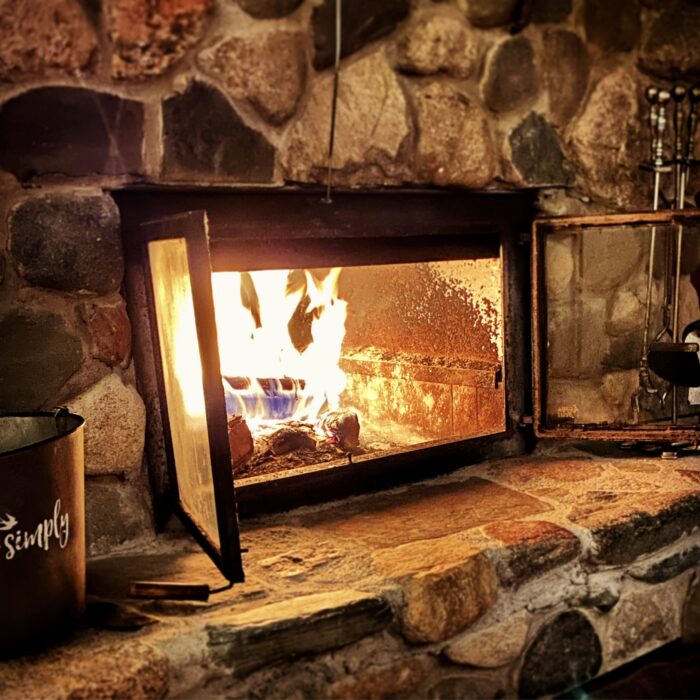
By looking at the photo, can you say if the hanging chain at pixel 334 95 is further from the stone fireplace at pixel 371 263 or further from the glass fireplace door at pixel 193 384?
the glass fireplace door at pixel 193 384

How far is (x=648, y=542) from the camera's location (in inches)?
64.8

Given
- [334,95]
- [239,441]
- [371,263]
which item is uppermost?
[334,95]

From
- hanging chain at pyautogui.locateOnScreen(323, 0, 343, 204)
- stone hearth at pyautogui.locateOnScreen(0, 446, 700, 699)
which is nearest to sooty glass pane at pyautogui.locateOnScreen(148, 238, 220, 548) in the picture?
stone hearth at pyautogui.locateOnScreen(0, 446, 700, 699)

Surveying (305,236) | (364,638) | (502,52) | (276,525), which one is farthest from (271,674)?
(502,52)

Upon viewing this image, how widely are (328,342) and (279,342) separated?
0.21 m

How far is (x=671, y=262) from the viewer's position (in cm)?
209

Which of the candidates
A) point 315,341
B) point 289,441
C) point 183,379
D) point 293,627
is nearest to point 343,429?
point 289,441

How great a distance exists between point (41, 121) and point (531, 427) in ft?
4.69

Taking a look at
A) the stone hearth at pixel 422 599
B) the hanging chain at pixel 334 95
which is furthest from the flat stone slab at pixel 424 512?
the hanging chain at pixel 334 95

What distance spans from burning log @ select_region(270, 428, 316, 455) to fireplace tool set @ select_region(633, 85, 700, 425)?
94 cm

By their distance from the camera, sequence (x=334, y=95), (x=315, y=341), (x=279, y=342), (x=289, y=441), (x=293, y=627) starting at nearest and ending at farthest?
(x=293, y=627), (x=334, y=95), (x=289, y=441), (x=279, y=342), (x=315, y=341)

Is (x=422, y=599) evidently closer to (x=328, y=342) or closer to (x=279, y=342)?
(x=279, y=342)

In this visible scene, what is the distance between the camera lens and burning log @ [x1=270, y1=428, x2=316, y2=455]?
1975mm

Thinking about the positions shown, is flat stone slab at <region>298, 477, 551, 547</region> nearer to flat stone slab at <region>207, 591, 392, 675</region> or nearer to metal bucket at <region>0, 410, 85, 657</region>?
flat stone slab at <region>207, 591, 392, 675</region>
